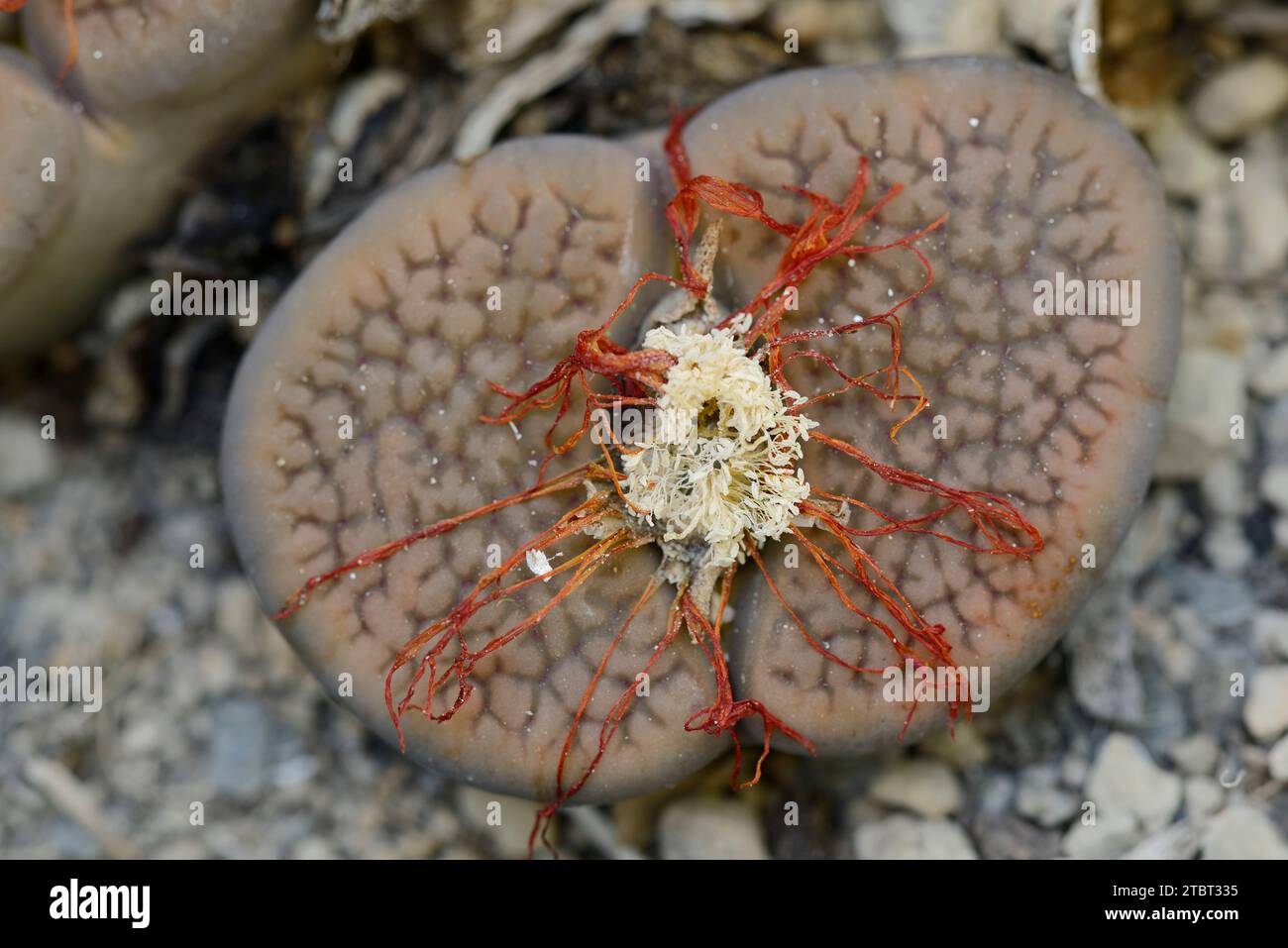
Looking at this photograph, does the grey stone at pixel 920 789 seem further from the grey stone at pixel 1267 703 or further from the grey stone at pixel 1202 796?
the grey stone at pixel 1267 703

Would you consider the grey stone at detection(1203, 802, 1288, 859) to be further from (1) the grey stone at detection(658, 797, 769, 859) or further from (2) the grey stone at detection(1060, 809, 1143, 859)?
(1) the grey stone at detection(658, 797, 769, 859)

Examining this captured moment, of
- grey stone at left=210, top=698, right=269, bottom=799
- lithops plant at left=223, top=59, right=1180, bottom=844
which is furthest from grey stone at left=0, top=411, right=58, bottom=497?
lithops plant at left=223, top=59, right=1180, bottom=844

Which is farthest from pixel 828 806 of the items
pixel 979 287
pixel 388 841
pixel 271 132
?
pixel 271 132

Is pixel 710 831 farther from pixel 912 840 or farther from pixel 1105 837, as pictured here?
pixel 1105 837

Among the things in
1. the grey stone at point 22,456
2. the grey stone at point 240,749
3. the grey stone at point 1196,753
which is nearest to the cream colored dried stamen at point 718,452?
the grey stone at point 1196,753

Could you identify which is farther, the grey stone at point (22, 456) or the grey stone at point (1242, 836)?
the grey stone at point (22, 456)

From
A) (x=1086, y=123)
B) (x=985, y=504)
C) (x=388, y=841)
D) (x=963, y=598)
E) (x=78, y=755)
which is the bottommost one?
(x=388, y=841)

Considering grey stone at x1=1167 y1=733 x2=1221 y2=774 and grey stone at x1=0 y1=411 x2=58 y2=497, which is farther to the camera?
grey stone at x1=0 y1=411 x2=58 y2=497

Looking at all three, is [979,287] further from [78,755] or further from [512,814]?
[78,755]
